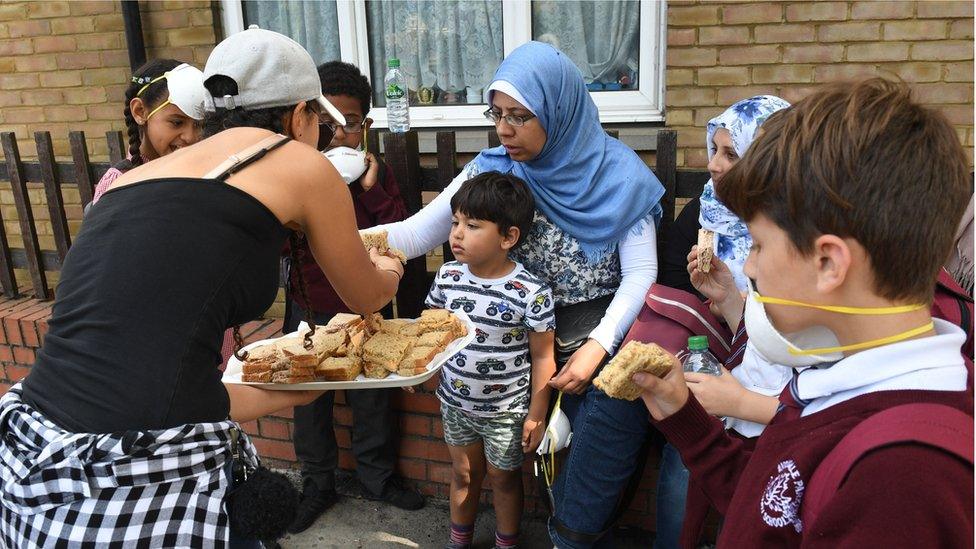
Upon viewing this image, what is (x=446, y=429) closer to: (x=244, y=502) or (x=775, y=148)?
(x=244, y=502)

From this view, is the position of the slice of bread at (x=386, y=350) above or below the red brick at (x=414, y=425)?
above

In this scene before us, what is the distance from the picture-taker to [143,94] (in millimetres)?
2822

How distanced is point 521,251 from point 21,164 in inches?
115

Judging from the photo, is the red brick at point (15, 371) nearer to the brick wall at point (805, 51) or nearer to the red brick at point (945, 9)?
the brick wall at point (805, 51)

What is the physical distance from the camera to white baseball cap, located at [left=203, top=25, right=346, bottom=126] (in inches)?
71.5

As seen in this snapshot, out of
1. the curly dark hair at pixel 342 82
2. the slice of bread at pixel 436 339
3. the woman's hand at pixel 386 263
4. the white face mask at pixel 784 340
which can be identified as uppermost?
the curly dark hair at pixel 342 82

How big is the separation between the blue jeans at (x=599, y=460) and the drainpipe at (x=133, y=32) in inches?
169

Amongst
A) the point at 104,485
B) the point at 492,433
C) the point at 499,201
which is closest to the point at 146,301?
the point at 104,485

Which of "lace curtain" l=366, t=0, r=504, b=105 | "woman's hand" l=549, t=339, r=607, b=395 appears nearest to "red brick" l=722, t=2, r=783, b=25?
"lace curtain" l=366, t=0, r=504, b=105

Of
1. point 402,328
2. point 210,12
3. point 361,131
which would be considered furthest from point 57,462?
point 210,12

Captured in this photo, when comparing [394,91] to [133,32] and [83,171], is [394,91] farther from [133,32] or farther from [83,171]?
[133,32]

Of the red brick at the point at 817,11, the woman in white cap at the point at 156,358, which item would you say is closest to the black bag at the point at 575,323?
the woman in white cap at the point at 156,358

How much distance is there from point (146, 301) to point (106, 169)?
2547mm

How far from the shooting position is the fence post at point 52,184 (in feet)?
12.2
